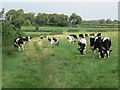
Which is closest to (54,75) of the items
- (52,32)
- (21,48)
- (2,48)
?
(2,48)

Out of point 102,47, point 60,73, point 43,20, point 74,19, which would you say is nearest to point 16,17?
point 43,20

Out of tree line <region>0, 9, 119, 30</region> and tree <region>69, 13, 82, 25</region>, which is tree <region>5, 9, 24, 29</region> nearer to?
tree line <region>0, 9, 119, 30</region>

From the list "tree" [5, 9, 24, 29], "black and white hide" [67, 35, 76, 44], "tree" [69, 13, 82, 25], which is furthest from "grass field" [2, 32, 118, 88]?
"tree" [69, 13, 82, 25]

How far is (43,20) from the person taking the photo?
92.7ft

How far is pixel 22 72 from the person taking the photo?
11859 mm

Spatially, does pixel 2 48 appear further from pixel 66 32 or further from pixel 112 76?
pixel 66 32

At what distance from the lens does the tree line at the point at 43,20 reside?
24.3 metres

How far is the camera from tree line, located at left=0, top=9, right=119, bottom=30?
79.7ft

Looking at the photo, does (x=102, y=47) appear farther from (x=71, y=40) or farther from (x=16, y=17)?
(x=16, y=17)

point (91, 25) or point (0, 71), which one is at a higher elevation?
point (91, 25)

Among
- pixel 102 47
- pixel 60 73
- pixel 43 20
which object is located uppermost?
pixel 43 20

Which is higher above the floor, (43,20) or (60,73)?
(43,20)

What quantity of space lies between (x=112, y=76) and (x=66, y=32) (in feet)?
68.3

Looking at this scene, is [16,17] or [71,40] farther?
[71,40]
